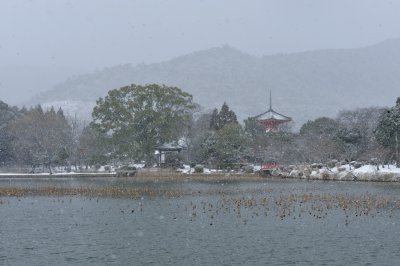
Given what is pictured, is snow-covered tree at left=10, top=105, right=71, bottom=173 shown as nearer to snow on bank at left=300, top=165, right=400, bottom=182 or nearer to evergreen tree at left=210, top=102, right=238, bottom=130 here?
evergreen tree at left=210, top=102, right=238, bottom=130

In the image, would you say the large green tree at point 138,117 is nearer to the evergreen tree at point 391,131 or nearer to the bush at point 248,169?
the bush at point 248,169

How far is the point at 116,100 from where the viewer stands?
2950 inches

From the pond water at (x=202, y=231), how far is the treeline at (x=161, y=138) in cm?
3701

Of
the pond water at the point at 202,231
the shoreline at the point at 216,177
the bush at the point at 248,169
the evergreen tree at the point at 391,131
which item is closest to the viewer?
the pond water at the point at 202,231

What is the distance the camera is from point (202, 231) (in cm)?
2305

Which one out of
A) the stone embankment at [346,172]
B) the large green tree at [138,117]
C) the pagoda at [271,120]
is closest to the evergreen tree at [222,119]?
the large green tree at [138,117]

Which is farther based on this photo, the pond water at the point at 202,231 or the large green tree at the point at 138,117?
the large green tree at the point at 138,117

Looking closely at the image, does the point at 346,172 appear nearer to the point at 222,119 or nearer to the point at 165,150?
the point at 222,119

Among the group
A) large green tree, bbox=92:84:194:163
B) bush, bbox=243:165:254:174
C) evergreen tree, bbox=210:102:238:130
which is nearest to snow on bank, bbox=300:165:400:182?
bush, bbox=243:165:254:174

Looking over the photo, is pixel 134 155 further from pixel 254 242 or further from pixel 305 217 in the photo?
pixel 254 242

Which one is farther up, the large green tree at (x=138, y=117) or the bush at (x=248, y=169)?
the large green tree at (x=138, y=117)

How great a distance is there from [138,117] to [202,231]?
52025 mm

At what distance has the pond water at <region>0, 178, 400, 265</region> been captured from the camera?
17859 mm

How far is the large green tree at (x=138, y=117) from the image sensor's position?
2923 inches
